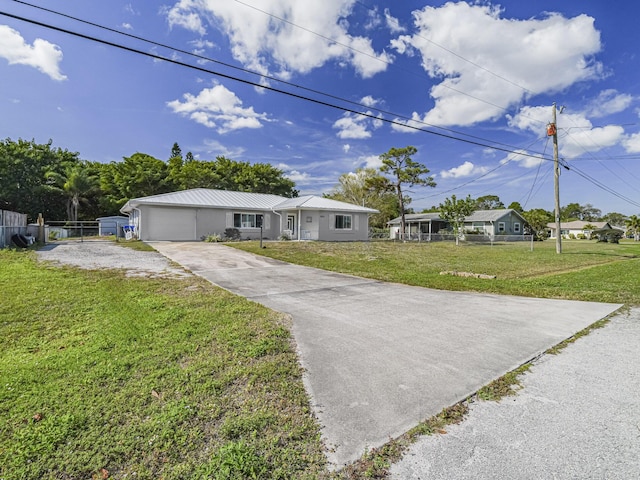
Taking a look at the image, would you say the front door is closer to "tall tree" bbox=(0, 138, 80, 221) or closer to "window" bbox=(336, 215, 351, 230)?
"window" bbox=(336, 215, 351, 230)

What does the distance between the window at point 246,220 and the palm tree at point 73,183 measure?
19.8 meters

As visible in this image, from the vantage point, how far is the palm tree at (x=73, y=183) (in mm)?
30859

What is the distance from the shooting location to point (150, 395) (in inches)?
109

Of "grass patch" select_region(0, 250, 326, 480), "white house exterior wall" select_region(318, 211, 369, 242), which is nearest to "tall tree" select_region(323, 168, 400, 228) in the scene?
"white house exterior wall" select_region(318, 211, 369, 242)

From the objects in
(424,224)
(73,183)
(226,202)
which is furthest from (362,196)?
(73,183)

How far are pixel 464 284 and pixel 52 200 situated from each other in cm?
4121

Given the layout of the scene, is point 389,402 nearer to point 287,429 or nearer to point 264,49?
point 287,429

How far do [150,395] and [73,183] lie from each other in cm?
3671

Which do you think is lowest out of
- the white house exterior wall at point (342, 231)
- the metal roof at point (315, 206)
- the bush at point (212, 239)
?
the bush at point (212, 239)

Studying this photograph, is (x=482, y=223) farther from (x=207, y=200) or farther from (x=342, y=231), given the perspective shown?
(x=207, y=200)

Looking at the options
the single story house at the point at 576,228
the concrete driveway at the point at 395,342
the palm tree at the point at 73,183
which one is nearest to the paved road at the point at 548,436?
the concrete driveway at the point at 395,342

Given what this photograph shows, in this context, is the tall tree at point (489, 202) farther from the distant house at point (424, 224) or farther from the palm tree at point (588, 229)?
the distant house at point (424, 224)

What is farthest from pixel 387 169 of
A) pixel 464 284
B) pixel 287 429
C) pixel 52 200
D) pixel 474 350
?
pixel 52 200

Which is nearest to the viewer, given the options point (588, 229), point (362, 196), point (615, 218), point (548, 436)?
point (548, 436)
